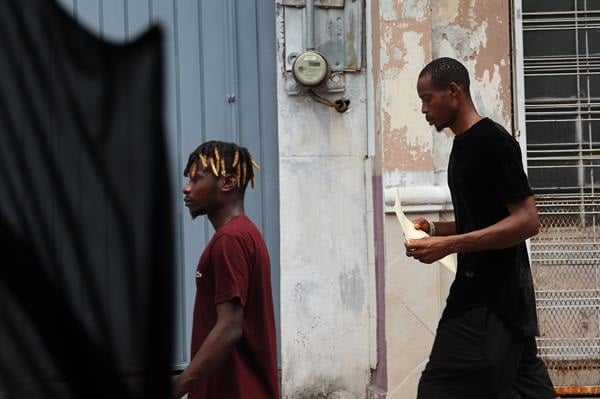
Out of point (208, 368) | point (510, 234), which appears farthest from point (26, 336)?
point (510, 234)

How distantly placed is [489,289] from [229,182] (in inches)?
41.0

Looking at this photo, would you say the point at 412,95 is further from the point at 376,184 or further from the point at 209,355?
the point at 209,355

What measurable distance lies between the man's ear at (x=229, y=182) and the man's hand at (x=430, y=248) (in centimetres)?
68

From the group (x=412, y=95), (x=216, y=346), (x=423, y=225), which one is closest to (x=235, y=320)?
(x=216, y=346)

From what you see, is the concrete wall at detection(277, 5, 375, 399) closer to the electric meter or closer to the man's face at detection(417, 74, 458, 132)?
Result: the electric meter

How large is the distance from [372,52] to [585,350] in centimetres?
225

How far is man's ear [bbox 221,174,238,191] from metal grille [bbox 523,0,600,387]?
3401mm

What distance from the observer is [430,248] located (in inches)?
175

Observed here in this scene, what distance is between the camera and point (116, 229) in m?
2.16

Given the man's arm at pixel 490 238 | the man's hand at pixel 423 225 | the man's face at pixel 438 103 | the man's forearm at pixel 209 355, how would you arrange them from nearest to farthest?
the man's forearm at pixel 209 355
the man's arm at pixel 490 238
the man's face at pixel 438 103
the man's hand at pixel 423 225

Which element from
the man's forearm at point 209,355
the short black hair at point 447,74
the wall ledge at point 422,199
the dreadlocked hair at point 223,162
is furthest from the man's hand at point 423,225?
the wall ledge at point 422,199

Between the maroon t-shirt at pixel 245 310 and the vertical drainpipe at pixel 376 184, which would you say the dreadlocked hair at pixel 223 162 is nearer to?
the maroon t-shirt at pixel 245 310

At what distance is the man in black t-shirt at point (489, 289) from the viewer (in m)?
4.50

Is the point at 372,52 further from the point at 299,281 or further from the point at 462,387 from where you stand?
the point at 462,387
